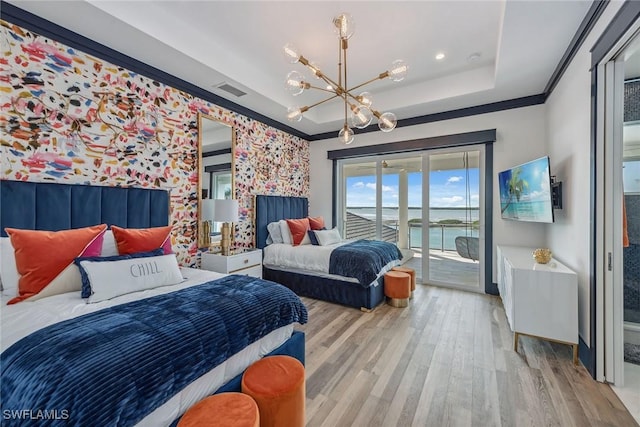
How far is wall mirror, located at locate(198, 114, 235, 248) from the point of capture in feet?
10.7

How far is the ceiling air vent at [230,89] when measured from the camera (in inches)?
125

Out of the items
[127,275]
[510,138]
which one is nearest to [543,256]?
[510,138]

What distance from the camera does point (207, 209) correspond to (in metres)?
3.19

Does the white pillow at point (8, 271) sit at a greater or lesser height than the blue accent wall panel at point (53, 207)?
lesser

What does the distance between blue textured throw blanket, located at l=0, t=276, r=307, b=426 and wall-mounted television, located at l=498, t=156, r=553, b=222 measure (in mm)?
2840

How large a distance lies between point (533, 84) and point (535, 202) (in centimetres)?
151

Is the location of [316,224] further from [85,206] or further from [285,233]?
[85,206]

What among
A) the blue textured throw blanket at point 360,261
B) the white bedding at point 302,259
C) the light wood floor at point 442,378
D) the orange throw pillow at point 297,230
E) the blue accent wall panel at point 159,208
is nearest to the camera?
the light wood floor at point 442,378

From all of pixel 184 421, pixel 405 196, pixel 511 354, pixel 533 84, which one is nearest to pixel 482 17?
pixel 533 84

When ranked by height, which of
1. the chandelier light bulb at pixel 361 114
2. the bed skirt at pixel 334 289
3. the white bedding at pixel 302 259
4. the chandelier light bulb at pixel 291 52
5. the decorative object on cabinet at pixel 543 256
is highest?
the chandelier light bulb at pixel 291 52

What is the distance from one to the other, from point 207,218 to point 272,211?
136 cm

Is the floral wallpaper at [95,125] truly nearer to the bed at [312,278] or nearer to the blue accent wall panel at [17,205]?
the blue accent wall panel at [17,205]

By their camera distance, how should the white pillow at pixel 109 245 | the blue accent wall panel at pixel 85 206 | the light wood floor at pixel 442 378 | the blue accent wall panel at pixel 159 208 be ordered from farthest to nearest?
1. the blue accent wall panel at pixel 159 208
2. the blue accent wall panel at pixel 85 206
3. the white pillow at pixel 109 245
4. the light wood floor at pixel 442 378

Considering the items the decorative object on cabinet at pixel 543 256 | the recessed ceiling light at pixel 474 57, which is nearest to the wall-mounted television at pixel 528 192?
the decorative object on cabinet at pixel 543 256
